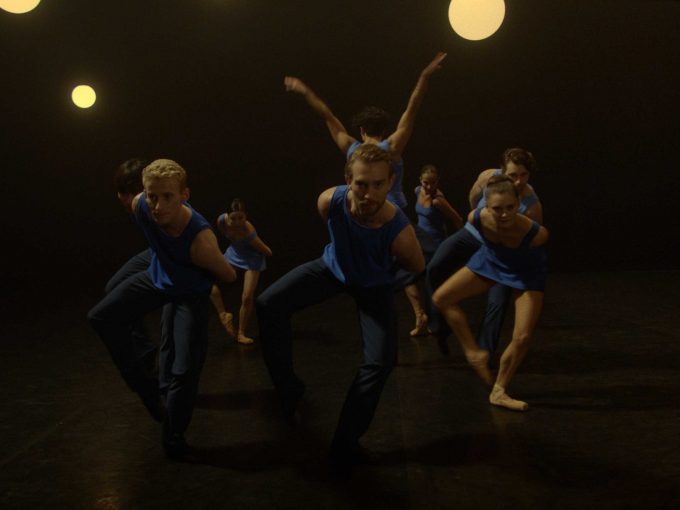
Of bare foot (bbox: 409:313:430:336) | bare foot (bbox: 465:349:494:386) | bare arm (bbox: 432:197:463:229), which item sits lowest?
bare foot (bbox: 409:313:430:336)

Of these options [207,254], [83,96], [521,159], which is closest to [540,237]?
[521,159]

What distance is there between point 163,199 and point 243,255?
2.21 m

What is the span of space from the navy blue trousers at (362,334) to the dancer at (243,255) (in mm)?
1752

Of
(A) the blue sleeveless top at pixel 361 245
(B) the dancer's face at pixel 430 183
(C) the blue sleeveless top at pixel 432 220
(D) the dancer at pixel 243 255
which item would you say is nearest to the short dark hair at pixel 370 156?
(A) the blue sleeveless top at pixel 361 245

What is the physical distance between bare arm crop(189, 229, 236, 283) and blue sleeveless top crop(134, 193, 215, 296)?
0.9 inches

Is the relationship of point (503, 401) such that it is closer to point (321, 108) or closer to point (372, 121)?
point (372, 121)

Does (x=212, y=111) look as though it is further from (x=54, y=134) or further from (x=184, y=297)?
(x=184, y=297)

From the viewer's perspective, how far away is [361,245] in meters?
2.61

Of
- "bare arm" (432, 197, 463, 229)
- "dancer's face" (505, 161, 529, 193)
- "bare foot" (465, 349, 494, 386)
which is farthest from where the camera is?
"bare arm" (432, 197, 463, 229)

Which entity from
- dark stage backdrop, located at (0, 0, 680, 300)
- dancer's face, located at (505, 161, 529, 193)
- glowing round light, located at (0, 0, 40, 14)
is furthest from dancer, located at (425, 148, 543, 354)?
dark stage backdrop, located at (0, 0, 680, 300)

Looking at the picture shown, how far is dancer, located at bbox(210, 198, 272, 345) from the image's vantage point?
461cm

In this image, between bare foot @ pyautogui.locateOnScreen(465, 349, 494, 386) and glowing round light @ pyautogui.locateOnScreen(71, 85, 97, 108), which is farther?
glowing round light @ pyautogui.locateOnScreen(71, 85, 97, 108)

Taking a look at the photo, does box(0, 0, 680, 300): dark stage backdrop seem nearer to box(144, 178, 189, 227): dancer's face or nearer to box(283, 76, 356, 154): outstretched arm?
box(283, 76, 356, 154): outstretched arm

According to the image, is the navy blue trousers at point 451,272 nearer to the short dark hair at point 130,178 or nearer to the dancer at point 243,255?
the dancer at point 243,255
